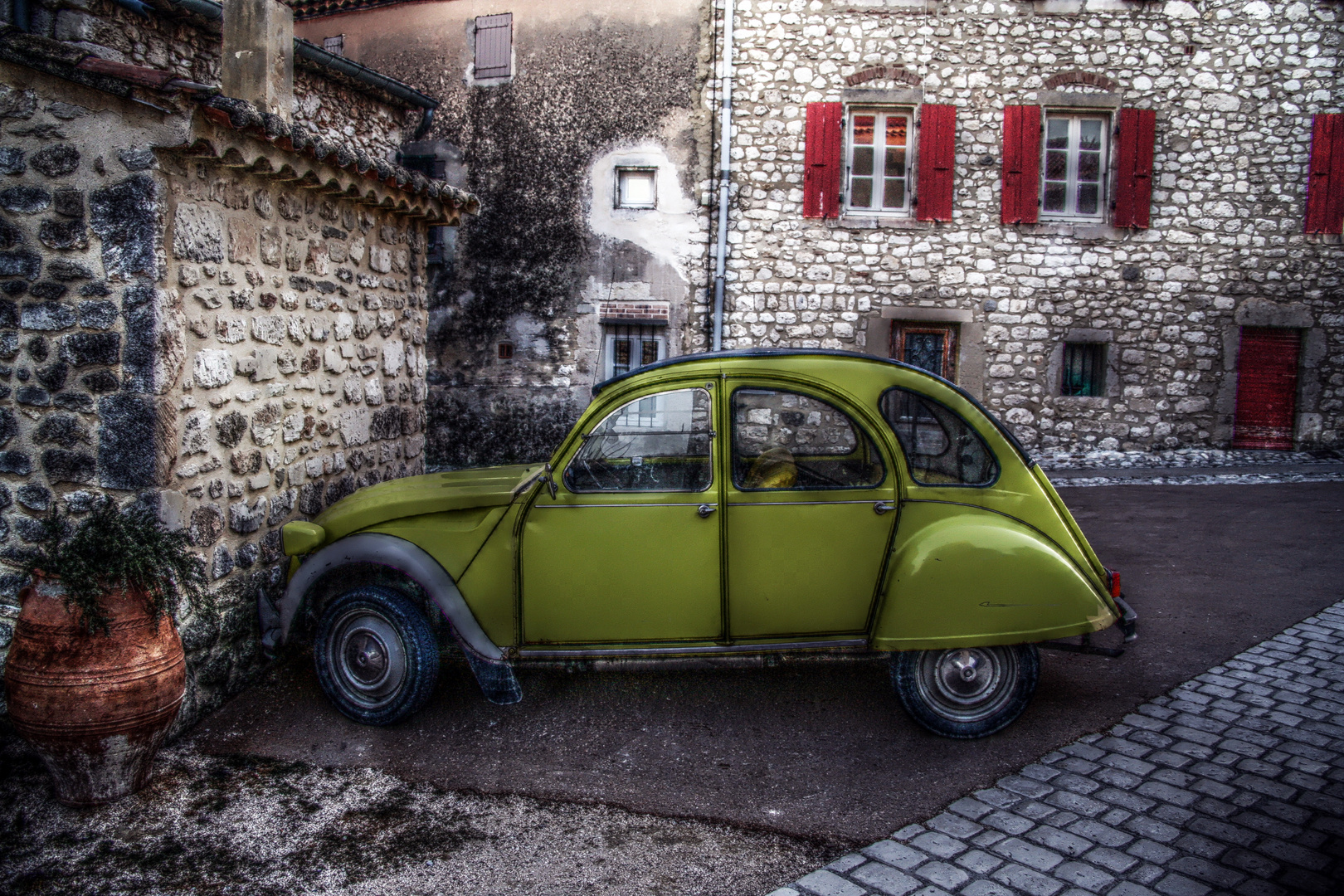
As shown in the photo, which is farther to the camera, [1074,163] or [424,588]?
[1074,163]

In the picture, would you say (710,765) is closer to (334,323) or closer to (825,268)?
(334,323)

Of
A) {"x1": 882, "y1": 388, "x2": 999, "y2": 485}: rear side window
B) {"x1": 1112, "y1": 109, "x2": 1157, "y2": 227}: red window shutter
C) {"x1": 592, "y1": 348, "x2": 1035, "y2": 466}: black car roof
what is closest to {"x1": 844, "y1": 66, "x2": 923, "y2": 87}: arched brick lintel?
{"x1": 1112, "y1": 109, "x2": 1157, "y2": 227}: red window shutter

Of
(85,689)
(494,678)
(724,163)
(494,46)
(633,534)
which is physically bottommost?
(494,678)

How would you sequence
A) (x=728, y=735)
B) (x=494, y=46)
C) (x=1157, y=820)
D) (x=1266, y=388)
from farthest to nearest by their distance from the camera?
(x=494, y=46) → (x=1266, y=388) → (x=728, y=735) → (x=1157, y=820)

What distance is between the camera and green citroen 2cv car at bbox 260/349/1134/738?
3701 mm

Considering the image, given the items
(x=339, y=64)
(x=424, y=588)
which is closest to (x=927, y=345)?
(x=339, y=64)

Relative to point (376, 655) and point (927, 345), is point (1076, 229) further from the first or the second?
point (376, 655)

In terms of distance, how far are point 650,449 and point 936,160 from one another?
8465mm

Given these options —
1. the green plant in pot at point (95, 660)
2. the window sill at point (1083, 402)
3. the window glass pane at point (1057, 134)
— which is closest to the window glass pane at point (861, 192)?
the window glass pane at point (1057, 134)

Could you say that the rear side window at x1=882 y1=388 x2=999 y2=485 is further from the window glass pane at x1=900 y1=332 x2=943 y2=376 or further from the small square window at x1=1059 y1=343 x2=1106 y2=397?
the small square window at x1=1059 y1=343 x2=1106 y2=397

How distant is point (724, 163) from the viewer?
10.8 metres

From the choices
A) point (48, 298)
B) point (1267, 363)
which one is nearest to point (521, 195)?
point (48, 298)

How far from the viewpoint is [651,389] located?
12.5 feet

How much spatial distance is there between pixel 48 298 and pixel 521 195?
8142 mm
